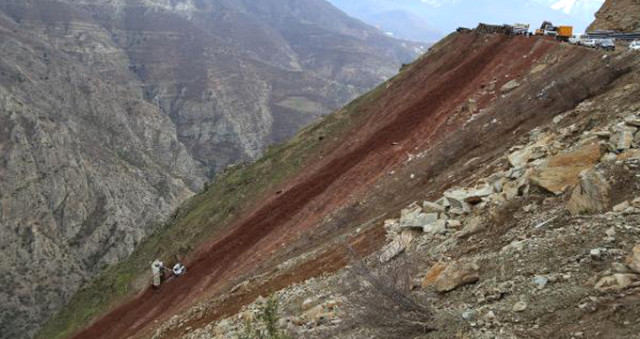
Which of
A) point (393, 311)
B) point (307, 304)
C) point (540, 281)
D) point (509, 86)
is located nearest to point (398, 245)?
point (307, 304)

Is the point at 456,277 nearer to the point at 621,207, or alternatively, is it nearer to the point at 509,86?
the point at 621,207

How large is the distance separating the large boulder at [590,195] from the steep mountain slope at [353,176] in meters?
7.07

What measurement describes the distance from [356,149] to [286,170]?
742 cm

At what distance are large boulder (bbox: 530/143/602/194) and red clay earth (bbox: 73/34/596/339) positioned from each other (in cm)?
1612

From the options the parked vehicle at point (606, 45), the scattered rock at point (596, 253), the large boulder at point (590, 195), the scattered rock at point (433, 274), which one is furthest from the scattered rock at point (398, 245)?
the parked vehicle at point (606, 45)

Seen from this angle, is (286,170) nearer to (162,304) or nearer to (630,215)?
(162,304)

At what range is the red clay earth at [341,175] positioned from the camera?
1238 inches

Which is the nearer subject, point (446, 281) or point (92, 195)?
point (446, 281)

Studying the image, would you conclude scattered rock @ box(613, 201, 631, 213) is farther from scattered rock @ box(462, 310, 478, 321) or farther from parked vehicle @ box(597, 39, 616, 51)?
parked vehicle @ box(597, 39, 616, 51)

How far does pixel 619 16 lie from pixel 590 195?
36377 millimetres

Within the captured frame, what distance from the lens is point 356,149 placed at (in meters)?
37.9

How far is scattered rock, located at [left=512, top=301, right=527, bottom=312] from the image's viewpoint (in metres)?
9.43

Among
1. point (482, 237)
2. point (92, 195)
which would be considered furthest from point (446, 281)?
point (92, 195)

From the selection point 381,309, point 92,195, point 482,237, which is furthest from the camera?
point 92,195
